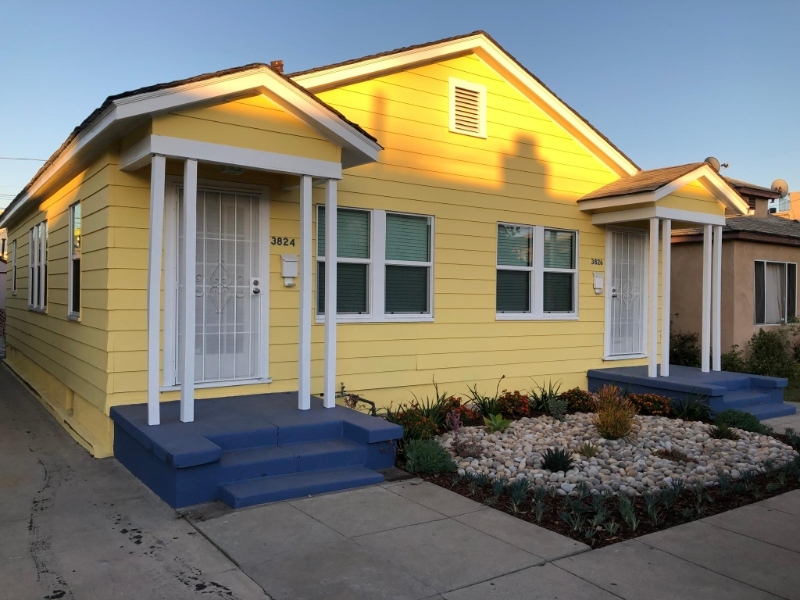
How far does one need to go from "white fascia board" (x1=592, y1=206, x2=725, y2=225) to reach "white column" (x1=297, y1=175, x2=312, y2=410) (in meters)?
→ 5.59

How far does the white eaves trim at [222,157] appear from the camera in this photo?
5.80 m

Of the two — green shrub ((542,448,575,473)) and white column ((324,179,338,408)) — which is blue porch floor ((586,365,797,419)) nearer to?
green shrub ((542,448,575,473))

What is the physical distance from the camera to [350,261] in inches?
324

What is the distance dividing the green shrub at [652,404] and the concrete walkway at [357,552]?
11.1 ft

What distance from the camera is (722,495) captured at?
560 centimetres

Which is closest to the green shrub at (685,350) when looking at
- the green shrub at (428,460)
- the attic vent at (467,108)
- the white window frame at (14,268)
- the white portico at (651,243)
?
the white portico at (651,243)

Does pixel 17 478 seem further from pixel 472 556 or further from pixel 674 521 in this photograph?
pixel 674 521

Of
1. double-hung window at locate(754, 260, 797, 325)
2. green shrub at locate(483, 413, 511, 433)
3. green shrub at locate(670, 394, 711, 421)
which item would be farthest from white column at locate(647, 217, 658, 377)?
double-hung window at locate(754, 260, 797, 325)

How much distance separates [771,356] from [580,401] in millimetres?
6348

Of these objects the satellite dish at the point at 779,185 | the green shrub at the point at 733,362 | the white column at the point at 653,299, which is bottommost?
the green shrub at the point at 733,362

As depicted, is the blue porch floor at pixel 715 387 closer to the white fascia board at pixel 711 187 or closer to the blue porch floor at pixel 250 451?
the white fascia board at pixel 711 187

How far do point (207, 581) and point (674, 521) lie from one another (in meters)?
3.40

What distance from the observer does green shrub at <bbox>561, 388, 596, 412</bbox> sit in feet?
30.8

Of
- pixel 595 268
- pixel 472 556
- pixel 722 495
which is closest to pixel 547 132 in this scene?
pixel 595 268
